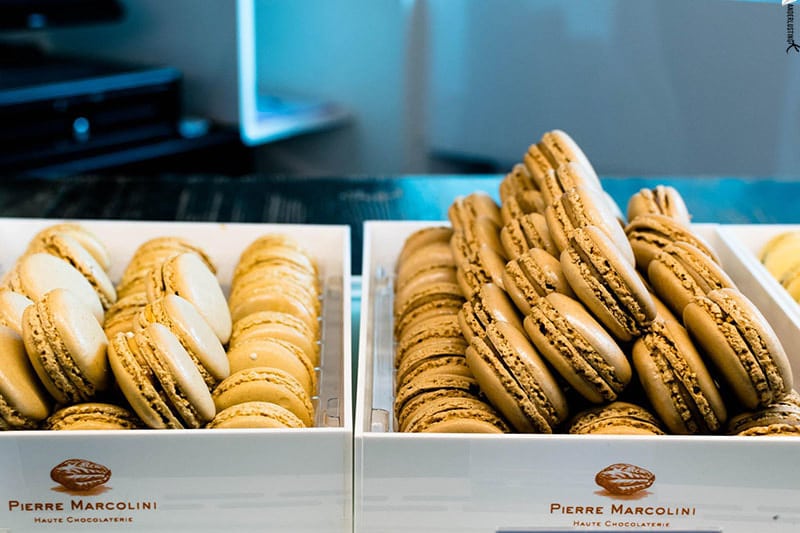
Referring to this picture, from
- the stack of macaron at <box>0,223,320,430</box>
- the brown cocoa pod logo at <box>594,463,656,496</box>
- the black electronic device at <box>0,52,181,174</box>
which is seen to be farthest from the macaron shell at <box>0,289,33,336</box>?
the black electronic device at <box>0,52,181,174</box>

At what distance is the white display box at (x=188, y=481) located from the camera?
0.91 m

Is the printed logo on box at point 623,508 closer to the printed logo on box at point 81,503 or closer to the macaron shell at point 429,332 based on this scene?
the macaron shell at point 429,332

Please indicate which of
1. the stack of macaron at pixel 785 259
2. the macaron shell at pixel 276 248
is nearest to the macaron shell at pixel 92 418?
the macaron shell at pixel 276 248

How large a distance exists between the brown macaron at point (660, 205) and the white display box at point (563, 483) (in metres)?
0.43

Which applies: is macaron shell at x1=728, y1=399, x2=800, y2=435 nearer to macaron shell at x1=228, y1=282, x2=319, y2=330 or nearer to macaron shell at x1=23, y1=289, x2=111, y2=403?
macaron shell at x1=228, y1=282, x2=319, y2=330

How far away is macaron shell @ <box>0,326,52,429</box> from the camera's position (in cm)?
98

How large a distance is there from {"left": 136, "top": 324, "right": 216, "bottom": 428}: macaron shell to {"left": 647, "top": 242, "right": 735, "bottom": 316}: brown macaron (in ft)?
1.83

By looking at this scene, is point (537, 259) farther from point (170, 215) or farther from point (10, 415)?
point (170, 215)

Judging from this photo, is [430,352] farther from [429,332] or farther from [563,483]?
[563,483]

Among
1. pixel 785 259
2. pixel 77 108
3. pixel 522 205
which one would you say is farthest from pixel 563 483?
pixel 77 108

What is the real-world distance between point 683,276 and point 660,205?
0.23 meters

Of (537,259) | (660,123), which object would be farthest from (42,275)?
(660,123)

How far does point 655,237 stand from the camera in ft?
3.92

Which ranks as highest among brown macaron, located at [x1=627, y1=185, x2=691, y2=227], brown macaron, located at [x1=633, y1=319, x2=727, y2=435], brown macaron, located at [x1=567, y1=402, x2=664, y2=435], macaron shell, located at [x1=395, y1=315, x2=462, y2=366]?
brown macaron, located at [x1=627, y1=185, x2=691, y2=227]
